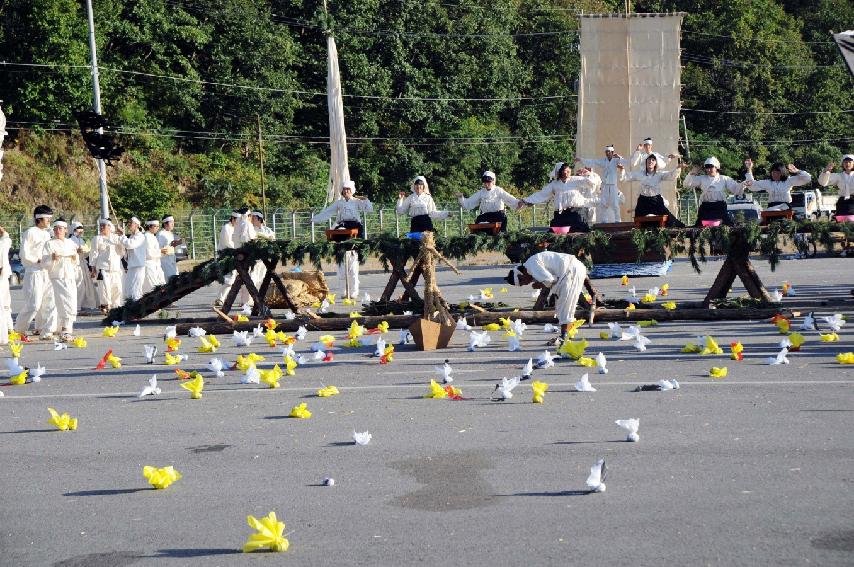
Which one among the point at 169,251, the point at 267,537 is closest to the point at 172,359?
the point at 267,537

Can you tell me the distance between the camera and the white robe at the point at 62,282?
18938 mm

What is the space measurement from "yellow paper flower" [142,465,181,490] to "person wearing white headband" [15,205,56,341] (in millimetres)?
11587

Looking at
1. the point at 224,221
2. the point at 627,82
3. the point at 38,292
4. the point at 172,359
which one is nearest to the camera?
the point at 172,359

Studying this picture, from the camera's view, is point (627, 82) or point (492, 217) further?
point (627, 82)

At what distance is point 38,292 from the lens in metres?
19.2

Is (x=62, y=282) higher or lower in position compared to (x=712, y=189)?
lower

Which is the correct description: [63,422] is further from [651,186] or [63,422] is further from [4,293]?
[651,186]

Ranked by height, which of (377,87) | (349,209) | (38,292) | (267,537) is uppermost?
(377,87)

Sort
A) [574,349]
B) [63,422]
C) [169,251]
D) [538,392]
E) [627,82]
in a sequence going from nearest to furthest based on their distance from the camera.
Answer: [63,422], [538,392], [574,349], [169,251], [627,82]

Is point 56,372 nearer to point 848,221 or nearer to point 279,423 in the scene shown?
point 279,423

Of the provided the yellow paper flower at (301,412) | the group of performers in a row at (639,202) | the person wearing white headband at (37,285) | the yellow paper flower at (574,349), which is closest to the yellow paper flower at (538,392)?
the yellow paper flower at (301,412)

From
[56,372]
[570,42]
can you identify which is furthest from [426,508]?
[570,42]

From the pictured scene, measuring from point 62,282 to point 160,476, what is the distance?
1164cm

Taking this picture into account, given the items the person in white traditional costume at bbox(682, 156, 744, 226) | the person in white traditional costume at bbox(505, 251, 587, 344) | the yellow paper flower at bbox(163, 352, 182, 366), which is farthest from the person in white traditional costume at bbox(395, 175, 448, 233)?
the yellow paper flower at bbox(163, 352, 182, 366)
